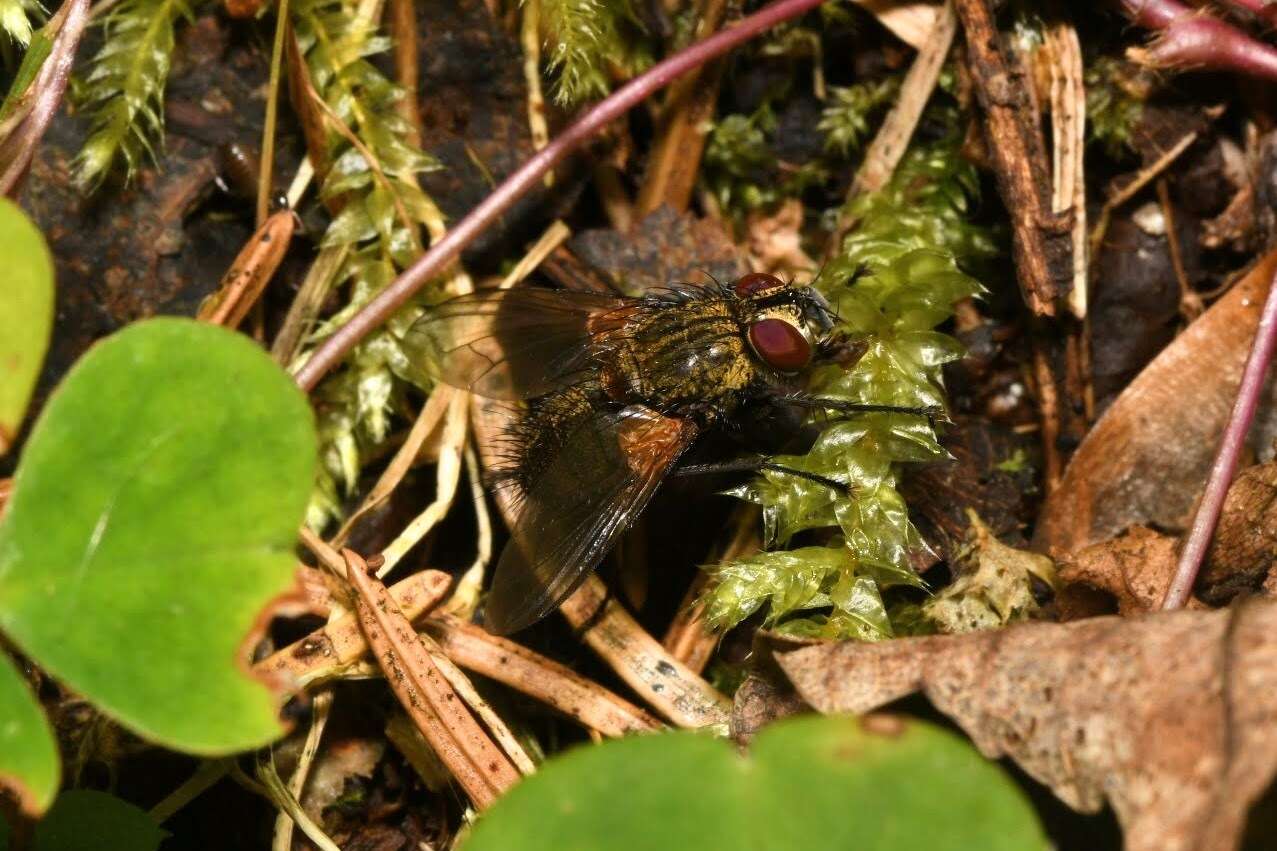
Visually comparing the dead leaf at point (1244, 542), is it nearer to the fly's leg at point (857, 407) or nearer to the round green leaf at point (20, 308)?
the fly's leg at point (857, 407)

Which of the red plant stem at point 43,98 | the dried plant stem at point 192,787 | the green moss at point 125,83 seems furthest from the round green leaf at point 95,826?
the green moss at point 125,83

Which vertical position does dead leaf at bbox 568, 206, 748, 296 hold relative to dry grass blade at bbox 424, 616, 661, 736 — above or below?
above

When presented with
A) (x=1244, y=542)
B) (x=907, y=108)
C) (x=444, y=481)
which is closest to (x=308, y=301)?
(x=444, y=481)

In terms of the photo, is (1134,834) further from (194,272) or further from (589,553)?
(194,272)

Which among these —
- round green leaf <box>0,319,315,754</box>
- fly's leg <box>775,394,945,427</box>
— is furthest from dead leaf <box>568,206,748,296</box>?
round green leaf <box>0,319,315,754</box>

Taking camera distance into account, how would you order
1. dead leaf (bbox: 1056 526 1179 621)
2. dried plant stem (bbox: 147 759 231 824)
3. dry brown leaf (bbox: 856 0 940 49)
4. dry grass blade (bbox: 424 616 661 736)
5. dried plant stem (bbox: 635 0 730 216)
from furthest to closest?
dried plant stem (bbox: 635 0 730 216) → dry brown leaf (bbox: 856 0 940 49) → dry grass blade (bbox: 424 616 661 736) → dead leaf (bbox: 1056 526 1179 621) → dried plant stem (bbox: 147 759 231 824)

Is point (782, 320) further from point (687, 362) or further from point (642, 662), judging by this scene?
point (642, 662)

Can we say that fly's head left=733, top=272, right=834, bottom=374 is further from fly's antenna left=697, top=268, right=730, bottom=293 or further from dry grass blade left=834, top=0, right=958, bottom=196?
dry grass blade left=834, top=0, right=958, bottom=196
